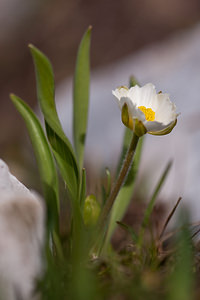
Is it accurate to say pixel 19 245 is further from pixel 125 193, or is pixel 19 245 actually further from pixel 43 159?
pixel 125 193

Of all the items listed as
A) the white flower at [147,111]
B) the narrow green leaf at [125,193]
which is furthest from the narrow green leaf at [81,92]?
the white flower at [147,111]

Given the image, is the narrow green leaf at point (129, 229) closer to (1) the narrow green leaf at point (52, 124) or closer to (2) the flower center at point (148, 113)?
(1) the narrow green leaf at point (52, 124)

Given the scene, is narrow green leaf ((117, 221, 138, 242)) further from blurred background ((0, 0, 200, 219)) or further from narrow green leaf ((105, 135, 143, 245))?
blurred background ((0, 0, 200, 219))

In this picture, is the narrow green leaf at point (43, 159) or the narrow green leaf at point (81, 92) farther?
the narrow green leaf at point (81, 92)

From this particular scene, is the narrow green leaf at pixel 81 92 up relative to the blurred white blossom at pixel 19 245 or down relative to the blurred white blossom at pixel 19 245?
up

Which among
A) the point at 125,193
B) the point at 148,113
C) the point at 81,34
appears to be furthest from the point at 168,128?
the point at 81,34

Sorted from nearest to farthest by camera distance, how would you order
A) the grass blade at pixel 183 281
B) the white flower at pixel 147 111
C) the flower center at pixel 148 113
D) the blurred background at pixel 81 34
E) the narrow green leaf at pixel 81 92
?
1. the grass blade at pixel 183 281
2. the white flower at pixel 147 111
3. the flower center at pixel 148 113
4. the narrow green leaf at pixel 81 92
5. the blurred background at pixel 81 34

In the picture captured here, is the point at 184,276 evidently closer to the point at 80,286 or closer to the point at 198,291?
the point at 198,291
